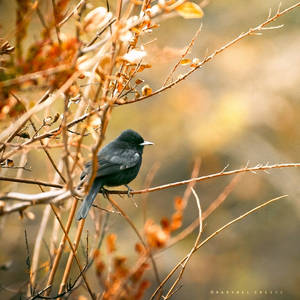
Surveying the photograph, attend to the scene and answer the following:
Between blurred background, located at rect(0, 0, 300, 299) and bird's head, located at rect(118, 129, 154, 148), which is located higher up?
bird's head, located at rect(118, 129, 154, 148)

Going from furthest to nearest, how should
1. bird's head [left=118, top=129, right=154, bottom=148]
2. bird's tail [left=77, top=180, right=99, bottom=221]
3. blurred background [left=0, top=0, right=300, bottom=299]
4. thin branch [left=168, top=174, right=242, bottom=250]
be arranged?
blurred background [left=0, top=0, right=300, bottom=299] < bird's head [left=118, top=129, right=154, bottom=148] < bird's tail [left=77, top=180, right=99, bottom=221] < thin branch [left=168, top=174, right=242, bottom=250]

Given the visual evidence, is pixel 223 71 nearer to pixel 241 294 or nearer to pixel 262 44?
pixel 262 44

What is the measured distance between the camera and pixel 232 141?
1246 centimetres

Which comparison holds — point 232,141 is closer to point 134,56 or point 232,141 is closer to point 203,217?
point 203,217

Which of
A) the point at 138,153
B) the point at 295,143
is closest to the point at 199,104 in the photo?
the point at 295,143

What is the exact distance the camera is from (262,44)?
1374cm

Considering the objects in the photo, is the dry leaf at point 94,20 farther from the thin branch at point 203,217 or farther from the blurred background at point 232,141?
the blurred background at point 232,141

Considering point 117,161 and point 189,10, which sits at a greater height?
point 189,10

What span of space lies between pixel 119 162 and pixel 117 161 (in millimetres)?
19

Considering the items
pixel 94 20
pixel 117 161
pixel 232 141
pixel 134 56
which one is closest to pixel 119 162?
pixel 117 161

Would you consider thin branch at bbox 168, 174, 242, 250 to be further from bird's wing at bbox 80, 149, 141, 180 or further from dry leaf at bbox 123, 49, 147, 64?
bird's wing at bbox 80, 149, 141, 180

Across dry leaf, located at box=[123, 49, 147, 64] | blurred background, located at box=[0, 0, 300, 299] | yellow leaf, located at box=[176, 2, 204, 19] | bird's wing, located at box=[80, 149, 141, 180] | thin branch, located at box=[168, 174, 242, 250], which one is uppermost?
yellow leaf, located at box=[176, 2, 204, 19]

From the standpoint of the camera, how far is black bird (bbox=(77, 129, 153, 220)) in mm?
4043

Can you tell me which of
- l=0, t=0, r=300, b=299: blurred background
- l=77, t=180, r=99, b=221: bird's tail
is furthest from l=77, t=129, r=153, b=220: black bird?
l=0, t=0, r=300, b=299: blurred background
